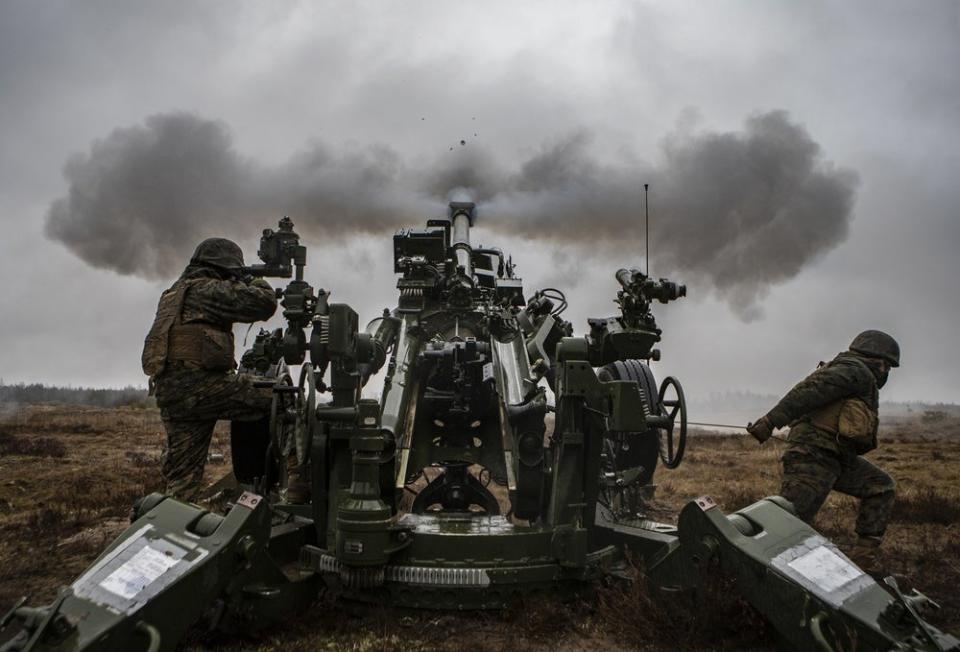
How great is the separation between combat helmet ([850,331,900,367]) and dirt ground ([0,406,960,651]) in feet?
5.51

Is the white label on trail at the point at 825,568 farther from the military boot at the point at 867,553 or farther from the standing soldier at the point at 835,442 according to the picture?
the military boot at the point at 867,553

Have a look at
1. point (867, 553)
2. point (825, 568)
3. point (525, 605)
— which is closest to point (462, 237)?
point (867, 553)

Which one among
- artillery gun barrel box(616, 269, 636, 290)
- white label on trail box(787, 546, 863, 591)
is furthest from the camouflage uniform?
white label on trail box(787, 546, 863, 591)

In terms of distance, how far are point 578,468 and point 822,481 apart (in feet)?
7.08

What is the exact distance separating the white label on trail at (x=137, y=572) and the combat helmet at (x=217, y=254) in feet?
9.38

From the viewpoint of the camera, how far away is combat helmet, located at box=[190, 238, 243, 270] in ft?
19.0

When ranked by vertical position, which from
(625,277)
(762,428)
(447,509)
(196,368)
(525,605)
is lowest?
(525,605)

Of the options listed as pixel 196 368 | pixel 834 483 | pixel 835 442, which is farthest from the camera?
pixel 834 483

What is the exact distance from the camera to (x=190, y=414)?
17.4 ft

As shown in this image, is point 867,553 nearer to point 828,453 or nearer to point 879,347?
point 828,453

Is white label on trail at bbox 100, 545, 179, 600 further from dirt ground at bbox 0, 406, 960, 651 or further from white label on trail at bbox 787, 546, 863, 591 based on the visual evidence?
white label on trail at bbox 787, 546, 863, 591

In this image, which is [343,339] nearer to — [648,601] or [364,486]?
[364,486]

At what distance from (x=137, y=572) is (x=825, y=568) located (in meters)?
3.11

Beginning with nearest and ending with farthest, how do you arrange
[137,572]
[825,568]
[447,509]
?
[137,572] < [825,568] < [447,509]
